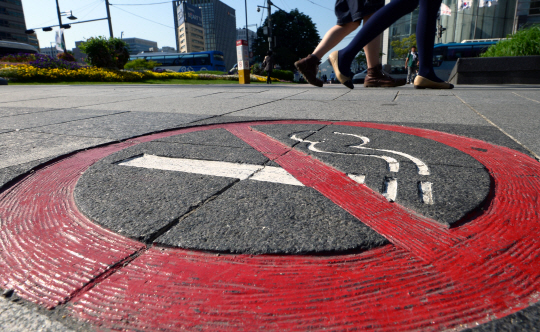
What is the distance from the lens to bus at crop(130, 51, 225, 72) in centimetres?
3919

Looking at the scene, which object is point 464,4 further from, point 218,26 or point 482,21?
point 218,26

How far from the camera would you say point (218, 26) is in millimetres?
131750

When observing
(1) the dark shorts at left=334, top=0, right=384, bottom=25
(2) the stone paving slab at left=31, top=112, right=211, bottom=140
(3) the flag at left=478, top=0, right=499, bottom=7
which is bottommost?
(2) the stone paving slab at left=31, top=112, right=211, bottom=140

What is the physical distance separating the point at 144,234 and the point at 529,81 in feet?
42.8

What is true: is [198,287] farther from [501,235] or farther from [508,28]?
[508,28]

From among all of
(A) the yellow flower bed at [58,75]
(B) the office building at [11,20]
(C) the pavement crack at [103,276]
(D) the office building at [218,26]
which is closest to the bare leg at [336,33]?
(C) the pavement crack at [103,276]

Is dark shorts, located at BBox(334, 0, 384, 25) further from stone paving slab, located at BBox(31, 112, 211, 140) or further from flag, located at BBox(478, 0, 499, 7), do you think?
flag, located at BBox(478, 0, 499, 7)

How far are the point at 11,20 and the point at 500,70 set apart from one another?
11002 centimetres

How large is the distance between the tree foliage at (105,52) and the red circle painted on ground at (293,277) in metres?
24.3

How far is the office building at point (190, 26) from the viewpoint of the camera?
4045 inches

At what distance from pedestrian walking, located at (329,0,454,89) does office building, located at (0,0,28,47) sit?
107264mm

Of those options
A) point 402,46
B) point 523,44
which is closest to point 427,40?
point 523,44

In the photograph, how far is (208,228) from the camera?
1.21m

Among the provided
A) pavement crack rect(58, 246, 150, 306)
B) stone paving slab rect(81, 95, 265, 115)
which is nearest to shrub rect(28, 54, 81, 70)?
stone paving slab rect(81, 95, 265, 115)
